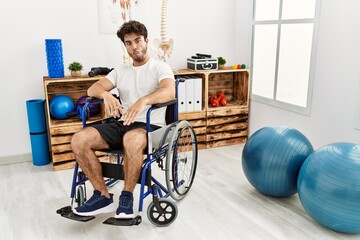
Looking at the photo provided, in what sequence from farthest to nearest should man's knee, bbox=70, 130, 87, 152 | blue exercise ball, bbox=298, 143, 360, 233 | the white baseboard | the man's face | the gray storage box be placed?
the gray storage box, the white baseboard, the man's face, man's knee, bbox=70, 130, 87, 152, blue exercise ball, bbox=298, 143, 360, 233

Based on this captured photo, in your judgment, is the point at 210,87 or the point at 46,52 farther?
the point at 210,87

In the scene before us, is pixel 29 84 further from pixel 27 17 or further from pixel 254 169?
pixel 254 169

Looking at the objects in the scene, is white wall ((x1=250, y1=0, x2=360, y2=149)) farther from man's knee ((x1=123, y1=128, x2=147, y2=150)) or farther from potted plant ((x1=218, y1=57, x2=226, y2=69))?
man's knee ((x1=123, y1=128, x2=147, y2=150))

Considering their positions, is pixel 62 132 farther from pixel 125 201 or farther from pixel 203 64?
pixel 203 64

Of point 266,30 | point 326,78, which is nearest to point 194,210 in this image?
point 326,78

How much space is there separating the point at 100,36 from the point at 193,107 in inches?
44.3

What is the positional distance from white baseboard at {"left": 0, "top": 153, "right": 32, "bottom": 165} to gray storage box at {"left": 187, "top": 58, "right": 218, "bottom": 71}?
5.90 ft

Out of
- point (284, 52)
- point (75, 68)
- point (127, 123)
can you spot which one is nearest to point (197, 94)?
point (284, 52)

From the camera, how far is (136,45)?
2.23 meters

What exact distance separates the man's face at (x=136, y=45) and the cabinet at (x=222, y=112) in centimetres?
113

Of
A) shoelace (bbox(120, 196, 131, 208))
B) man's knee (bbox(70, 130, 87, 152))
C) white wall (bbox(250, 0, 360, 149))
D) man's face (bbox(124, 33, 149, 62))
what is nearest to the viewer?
shoelace (bbox(120, 196, 131, 208))

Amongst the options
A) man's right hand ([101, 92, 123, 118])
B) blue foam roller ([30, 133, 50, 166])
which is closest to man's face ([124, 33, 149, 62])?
man's right hand ([101, 92, 123, 118])

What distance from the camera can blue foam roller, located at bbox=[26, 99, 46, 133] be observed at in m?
2.98

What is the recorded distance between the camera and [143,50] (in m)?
2.25
